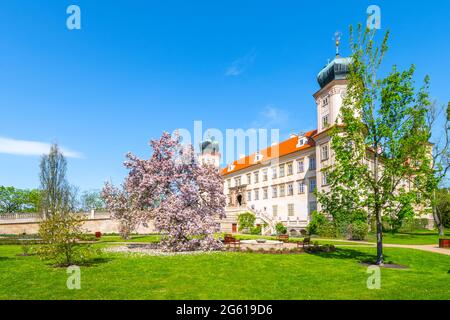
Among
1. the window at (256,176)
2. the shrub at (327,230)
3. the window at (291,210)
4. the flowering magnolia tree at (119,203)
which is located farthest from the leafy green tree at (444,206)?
the flowering magnolia tree at (119,203)

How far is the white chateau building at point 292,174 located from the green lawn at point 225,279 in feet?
67.7

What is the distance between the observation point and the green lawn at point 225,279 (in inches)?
430

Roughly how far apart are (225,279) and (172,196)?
1113 centimetres

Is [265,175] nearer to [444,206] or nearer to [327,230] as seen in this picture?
[327,230]

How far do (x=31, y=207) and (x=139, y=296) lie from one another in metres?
102

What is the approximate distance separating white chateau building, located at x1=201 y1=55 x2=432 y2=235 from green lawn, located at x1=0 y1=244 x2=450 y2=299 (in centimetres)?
2062

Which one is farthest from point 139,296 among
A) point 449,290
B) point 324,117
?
point 324,117

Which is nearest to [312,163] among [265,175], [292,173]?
[292,173]

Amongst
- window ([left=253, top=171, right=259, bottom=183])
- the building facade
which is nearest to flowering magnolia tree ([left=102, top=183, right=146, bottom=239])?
the building facade

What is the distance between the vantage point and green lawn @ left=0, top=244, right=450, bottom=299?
1091cm

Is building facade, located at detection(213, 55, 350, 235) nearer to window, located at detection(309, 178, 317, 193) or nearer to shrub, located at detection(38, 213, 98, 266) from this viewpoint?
window, located at detection(309, 178, 317, 193)
